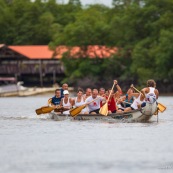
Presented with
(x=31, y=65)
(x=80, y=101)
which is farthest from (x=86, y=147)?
(x=31, y=65)

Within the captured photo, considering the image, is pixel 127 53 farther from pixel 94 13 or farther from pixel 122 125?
pixel 122 125

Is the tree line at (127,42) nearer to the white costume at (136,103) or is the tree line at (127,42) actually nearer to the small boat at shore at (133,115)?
the white costume at (136,103)

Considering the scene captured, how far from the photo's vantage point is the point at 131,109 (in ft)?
120

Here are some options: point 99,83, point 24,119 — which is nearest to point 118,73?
point 99,83

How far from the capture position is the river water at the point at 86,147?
22438 mm

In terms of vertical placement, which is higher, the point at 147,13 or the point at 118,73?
the point at 147,13

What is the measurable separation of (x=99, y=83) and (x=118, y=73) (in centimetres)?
228

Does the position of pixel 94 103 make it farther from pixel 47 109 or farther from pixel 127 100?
pixel 47 109

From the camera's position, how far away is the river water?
883 inches

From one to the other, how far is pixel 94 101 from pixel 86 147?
1026 cm

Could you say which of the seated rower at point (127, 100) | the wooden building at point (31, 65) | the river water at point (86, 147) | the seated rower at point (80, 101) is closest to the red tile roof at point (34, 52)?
the wooden building at point (31, 65)

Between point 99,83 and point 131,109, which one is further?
point 99,83

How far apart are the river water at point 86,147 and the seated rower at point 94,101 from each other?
751 mm

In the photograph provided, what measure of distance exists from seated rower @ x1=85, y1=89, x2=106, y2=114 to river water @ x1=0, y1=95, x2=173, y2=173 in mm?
751
